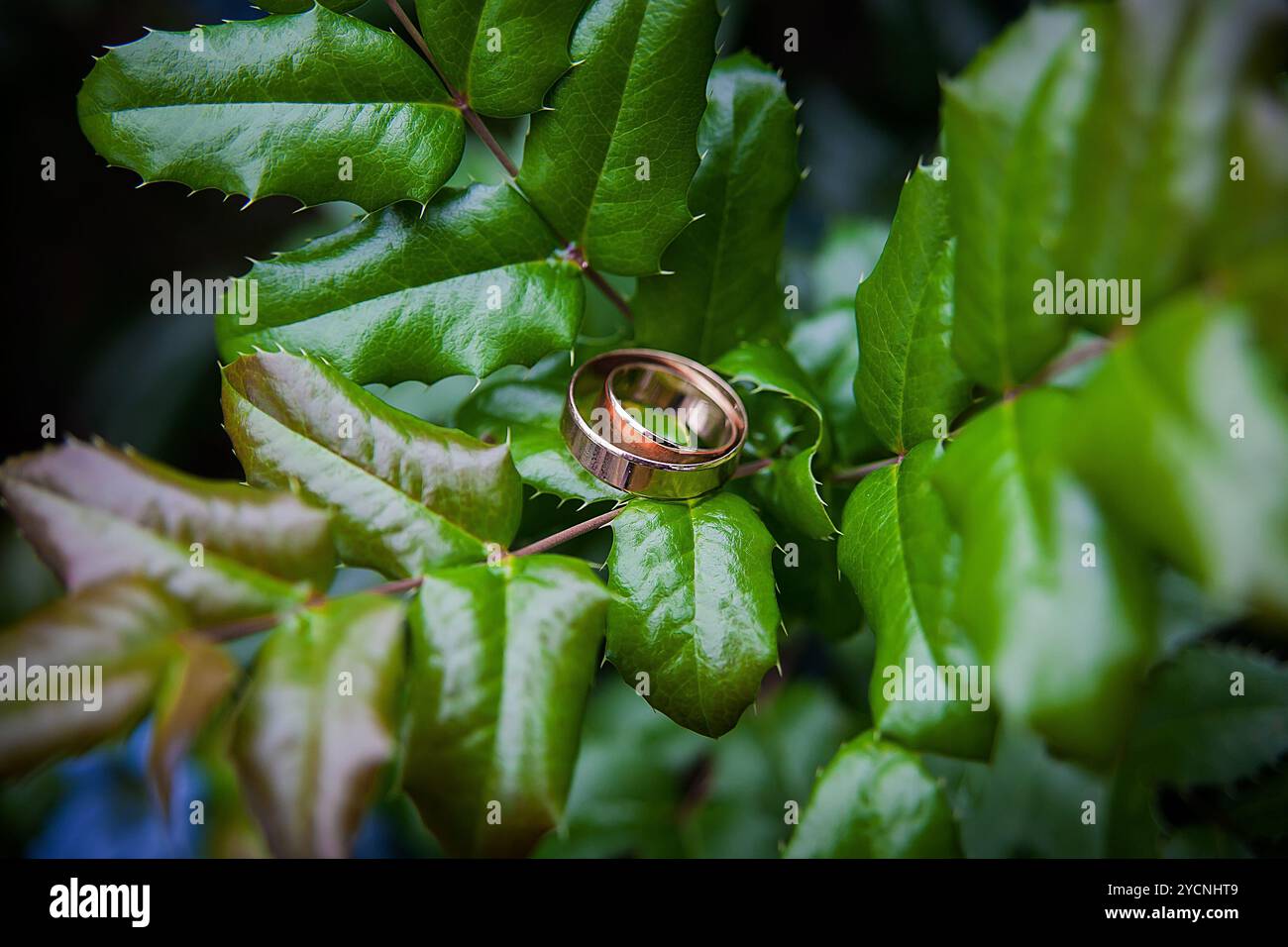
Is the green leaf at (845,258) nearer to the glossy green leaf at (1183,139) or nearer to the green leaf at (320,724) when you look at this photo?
the glossy green leaf at (1183,139)

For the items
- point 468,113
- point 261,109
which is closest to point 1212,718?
Result: point 468,113

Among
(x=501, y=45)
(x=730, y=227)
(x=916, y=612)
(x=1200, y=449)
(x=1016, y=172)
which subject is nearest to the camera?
(x=1200, y=449)

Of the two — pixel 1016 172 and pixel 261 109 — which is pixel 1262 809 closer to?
pixel 1016 172

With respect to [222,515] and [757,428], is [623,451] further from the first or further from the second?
[222,515]

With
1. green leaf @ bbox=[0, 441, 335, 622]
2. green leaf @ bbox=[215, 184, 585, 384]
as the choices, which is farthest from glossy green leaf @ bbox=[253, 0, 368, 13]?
green leaf @ bbox=[0, 441, 335, 622]

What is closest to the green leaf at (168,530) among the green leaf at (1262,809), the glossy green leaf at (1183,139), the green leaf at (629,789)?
the glossy green leaf at (1183,139)

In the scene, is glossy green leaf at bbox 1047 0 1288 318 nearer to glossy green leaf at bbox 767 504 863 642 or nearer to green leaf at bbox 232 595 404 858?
glossy green leaf at bbox 767 504 863 642
